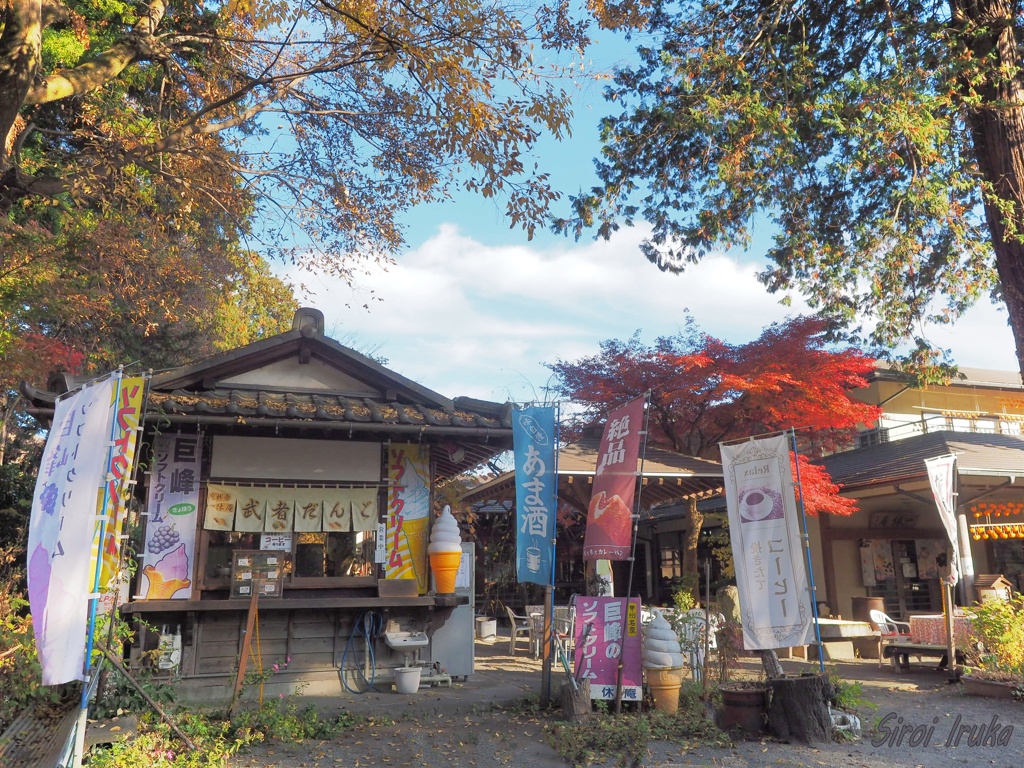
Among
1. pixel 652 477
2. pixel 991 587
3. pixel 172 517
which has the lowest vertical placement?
pixel 991 587

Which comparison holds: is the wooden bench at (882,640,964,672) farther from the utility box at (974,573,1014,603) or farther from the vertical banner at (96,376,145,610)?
the vertical banner at (96,376,145,610)

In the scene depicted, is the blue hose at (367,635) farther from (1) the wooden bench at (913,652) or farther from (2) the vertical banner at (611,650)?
(1) the wooden bench at (913,652)

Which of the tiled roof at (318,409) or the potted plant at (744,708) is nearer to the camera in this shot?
the potted plant at (744,708)

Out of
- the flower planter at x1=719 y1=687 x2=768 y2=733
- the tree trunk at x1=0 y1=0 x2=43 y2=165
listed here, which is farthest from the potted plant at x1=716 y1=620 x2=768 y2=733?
the tree trunk at x1=0 y1=0 x2=43 y2=165

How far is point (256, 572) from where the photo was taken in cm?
911

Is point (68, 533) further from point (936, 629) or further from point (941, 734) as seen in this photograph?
point (936, 629)

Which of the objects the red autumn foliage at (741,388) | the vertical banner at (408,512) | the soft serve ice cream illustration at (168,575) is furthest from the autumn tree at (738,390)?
the soft serve ice cream illustration at (168,575)

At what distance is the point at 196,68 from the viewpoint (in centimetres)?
1016

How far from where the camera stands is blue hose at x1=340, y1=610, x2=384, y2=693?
375 inches

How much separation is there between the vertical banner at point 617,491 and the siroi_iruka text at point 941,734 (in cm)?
295

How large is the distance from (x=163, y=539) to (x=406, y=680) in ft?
11.2

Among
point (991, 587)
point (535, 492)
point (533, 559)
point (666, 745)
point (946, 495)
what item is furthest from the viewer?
point (991, 587)

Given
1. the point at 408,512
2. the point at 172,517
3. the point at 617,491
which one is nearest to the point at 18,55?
the point at 172,517

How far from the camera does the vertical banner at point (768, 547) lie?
7387 millimetres
